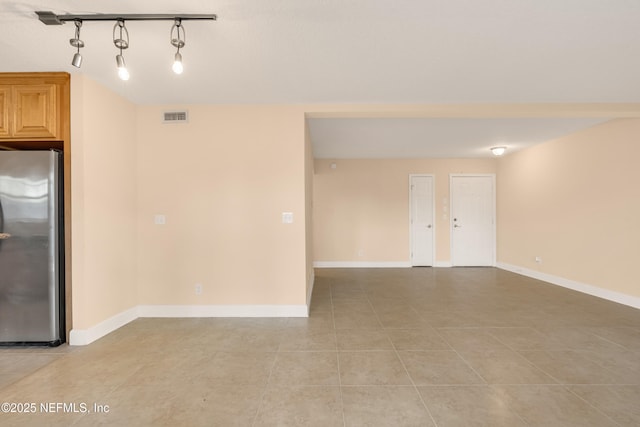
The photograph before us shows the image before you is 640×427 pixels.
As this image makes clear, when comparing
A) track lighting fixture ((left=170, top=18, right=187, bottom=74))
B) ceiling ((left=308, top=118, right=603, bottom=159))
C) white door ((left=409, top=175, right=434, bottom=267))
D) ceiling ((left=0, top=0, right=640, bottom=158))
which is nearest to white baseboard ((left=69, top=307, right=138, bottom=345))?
ceiling ((left=0, top=0, right=640, bottom=158))

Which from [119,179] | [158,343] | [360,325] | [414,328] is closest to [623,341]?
[414,328]

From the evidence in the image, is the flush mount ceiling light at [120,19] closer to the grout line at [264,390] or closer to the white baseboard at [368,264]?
the grout line at [264,390]

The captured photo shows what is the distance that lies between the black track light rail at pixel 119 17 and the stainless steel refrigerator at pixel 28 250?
4.14 feet

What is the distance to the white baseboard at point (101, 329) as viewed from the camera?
2654 mm

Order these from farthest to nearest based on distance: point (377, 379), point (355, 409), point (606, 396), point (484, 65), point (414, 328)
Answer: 1. point (414, 328)
2. point (484, 65)
3. point (377, 379)
4. point (606, 396)
5. point (355, 409)

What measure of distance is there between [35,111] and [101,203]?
3.31 feet

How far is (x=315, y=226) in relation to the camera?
6547 millimetres

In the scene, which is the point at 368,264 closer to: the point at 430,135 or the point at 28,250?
the point at 430,135

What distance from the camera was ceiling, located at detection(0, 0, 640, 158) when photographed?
1816 mm

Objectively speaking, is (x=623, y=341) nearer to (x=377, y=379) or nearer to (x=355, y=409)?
(x=377, y=379)

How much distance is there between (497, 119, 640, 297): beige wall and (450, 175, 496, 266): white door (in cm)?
53

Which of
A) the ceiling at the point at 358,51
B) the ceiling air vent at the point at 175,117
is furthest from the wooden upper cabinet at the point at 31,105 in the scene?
the ceiling air vent at the point at 175,117

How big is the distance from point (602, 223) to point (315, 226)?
4.92 m

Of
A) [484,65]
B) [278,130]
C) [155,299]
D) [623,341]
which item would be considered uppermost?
[484,65]
